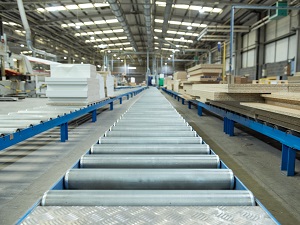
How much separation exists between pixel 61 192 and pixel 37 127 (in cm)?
233

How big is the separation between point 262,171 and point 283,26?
1205 cm

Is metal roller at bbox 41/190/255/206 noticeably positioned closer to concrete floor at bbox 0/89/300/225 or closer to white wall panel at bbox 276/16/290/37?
concrete floor at bbox 0/89/300/225

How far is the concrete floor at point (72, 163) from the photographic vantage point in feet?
7.56

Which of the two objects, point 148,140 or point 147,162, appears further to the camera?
point 148,140

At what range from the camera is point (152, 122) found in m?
3.02

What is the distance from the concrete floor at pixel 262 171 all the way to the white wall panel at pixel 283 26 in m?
9.47

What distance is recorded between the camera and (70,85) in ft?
18.0

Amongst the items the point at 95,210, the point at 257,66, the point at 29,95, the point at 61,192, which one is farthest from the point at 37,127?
the point at 257,66

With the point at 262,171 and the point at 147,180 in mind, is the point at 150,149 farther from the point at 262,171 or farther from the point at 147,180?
the point at 262,171

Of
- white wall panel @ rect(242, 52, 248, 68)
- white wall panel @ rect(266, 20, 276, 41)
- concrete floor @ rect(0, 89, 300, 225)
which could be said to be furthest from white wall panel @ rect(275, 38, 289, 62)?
concrete floor @ rect(0, 89, 300, 225)

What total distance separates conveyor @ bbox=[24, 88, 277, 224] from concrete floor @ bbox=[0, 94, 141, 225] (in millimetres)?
1078

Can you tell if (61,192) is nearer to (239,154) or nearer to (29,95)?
(239,154)

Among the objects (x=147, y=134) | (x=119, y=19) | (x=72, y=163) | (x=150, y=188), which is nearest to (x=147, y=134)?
(x=147, y=134)

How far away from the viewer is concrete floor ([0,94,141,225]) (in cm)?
230
